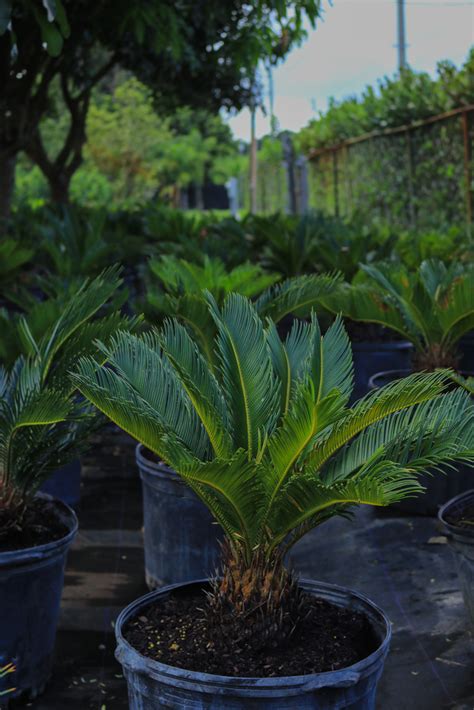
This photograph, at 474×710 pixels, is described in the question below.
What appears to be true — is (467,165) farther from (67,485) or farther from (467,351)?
(67,485)

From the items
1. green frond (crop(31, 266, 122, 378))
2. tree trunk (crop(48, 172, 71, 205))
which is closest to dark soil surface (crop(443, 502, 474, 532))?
green frond (crop(31, 266, 122, 378))

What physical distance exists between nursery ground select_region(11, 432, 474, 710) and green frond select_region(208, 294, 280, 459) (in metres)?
1.14

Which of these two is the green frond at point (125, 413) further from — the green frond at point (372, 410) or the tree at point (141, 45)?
the tree at point (141, 45)

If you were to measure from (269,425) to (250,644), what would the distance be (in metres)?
0.62

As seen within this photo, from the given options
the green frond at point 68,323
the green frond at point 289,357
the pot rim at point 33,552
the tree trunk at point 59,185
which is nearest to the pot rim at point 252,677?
the pot rim at point 33,552

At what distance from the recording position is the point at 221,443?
258cm

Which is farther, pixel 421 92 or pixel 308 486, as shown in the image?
pixel 421 92

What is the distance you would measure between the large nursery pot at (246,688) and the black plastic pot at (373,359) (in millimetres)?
4150

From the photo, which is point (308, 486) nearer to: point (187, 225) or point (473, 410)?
point (473, 410)

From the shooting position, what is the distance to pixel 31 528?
11.0 ft

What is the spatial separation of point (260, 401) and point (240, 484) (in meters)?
0.38

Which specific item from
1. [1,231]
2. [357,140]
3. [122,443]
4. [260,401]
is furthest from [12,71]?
[357,140]

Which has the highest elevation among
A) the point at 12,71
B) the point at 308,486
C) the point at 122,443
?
the point at 12,71

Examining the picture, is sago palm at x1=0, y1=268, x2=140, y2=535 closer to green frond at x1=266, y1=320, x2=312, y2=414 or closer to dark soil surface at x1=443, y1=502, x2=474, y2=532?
green frond at x1=266, y1=320, x2=312, y2=414
